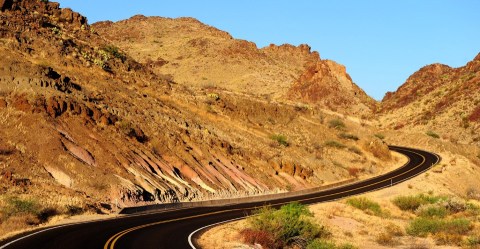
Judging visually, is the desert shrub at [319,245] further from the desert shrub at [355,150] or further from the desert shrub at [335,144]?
the desert shrub at [355,150]

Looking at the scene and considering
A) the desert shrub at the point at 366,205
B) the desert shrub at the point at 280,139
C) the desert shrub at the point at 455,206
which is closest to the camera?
the desert shrub at the point at 455,206

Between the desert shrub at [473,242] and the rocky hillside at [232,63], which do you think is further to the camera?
the rocky hillside at [232,63]

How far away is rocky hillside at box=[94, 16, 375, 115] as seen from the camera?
A: 115562mm

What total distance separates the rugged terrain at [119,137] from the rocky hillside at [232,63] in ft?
82.1

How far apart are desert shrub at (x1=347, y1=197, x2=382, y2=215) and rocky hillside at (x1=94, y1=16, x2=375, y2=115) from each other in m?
68.6

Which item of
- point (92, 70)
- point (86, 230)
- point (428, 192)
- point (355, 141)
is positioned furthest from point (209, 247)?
point (355, 141)

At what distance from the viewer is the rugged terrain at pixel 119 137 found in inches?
1287

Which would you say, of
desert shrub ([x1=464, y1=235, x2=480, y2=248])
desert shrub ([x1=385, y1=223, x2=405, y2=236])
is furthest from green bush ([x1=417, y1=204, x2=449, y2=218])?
desert shrub ([x1=464, y1=235, x2=480, y2=248])

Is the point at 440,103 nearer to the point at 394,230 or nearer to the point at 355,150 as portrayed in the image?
the point at 355,150

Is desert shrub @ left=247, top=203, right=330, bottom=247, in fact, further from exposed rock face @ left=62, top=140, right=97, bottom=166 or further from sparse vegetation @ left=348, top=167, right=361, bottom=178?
sparse vegetation @ left=348, top=167, right=361, bottom=178

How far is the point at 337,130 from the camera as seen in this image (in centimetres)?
8619

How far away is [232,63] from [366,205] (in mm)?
101558

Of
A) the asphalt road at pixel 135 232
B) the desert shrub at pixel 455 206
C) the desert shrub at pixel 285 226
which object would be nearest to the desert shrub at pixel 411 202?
the desert shrub at pixel 455 206

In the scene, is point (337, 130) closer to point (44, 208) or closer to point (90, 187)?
point (90, 187)
